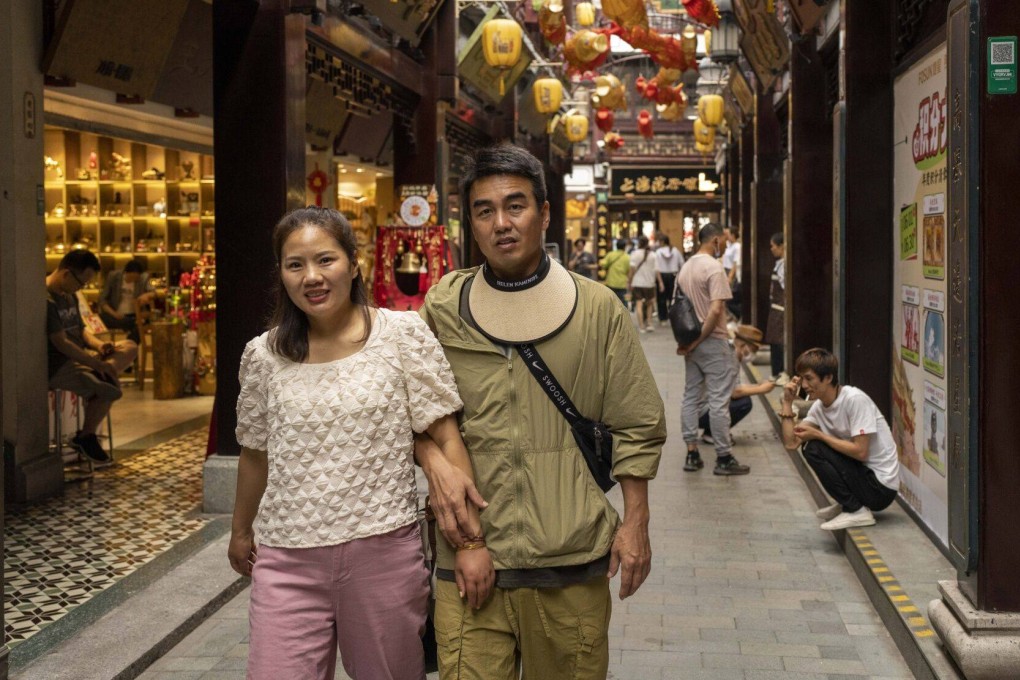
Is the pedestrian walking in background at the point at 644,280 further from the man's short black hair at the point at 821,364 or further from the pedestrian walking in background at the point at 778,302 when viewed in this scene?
the man's short black hair at the point at 821,364

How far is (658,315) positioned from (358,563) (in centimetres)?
2611

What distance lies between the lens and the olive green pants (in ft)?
10.6

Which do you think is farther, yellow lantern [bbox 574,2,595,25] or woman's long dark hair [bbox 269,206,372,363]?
yellow lantern [bbox 574,2,595,25]

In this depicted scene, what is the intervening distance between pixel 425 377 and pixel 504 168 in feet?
1.91

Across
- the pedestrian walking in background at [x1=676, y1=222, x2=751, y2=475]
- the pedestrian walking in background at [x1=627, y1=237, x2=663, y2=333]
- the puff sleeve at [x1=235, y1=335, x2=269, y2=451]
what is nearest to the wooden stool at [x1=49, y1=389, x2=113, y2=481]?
the pedestrian walking in background at [x1=676, y1=222, x2=751, y2=475]

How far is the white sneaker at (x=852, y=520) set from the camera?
714 cm

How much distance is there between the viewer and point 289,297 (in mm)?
3391

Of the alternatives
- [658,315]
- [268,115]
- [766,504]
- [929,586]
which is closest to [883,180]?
[766,504]

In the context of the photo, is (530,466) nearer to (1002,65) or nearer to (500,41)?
(1002,65)

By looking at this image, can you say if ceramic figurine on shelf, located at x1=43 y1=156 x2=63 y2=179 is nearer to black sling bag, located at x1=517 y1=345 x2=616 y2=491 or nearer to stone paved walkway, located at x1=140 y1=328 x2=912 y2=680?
stone paved walkway, located at x1=140 y1=328 x2=912 y2=680

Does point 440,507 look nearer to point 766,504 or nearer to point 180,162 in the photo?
point 766,504

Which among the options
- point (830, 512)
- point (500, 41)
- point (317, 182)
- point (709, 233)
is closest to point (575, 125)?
point (500, 41)

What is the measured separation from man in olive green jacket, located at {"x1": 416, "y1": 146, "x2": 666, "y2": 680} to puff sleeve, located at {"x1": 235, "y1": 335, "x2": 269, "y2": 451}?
47 cm

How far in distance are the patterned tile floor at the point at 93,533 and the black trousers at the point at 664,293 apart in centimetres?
1736
